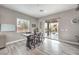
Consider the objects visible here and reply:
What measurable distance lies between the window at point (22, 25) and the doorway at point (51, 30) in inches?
26.5

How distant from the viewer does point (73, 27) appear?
2973 millimetres

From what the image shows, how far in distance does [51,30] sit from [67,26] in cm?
56

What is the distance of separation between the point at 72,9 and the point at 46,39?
1.33 meters

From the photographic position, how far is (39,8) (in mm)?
2930

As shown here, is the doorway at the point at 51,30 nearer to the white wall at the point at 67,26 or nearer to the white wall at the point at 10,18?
the white wall at the point at 67,26

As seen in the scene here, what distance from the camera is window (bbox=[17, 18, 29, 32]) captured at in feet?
9.98

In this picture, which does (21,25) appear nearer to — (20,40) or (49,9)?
(20,40)

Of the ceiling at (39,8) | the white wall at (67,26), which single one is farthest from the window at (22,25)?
the white wall at (67,26)

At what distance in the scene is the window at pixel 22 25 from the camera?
304cm

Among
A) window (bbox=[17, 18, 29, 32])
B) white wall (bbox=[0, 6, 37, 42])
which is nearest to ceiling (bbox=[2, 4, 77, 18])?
white wall (bbox=[0, 6, 37, 42])

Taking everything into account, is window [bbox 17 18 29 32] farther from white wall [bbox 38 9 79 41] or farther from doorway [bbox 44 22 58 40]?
white wall [bbox 38 9 79 41]

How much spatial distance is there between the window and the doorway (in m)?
0.67
